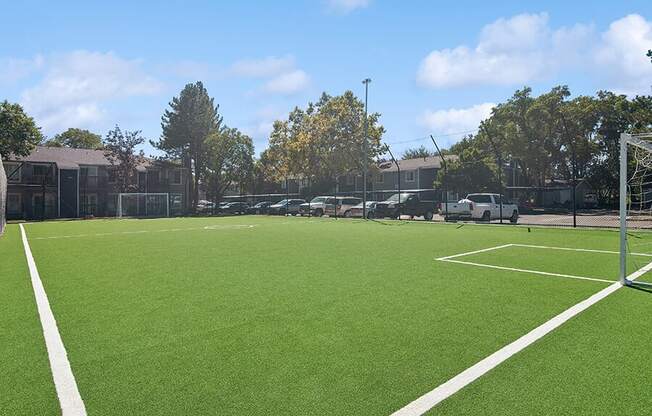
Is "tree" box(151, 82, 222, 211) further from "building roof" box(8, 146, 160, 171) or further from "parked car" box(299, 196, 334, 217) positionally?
"parked car" box(299, 196, 334, 217)

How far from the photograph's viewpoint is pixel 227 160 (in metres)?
53.4

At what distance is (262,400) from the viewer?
3037 millimetres

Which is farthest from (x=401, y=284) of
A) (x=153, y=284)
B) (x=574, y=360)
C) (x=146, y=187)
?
(x=146, y=187)

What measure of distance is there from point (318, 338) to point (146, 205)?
4015 cm

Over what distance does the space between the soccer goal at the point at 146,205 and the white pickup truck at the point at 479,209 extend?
26.1 metres

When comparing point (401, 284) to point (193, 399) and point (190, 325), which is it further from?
point (193, 399)

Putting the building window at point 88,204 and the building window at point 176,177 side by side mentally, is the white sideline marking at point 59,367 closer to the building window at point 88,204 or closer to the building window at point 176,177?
the building window at point 88,204

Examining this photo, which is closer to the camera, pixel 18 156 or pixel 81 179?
pixel 18 156

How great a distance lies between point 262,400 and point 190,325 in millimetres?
1996

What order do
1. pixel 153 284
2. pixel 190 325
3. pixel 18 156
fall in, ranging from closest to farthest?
pixel 190 325, pixel 153 284, pixel 18 156

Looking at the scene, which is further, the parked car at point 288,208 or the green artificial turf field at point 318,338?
the parked car at point 288,208

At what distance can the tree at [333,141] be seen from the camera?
138ft

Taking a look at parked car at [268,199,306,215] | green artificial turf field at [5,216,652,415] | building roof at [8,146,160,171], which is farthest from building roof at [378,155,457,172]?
green artificial turf field at [5,216,652,415]

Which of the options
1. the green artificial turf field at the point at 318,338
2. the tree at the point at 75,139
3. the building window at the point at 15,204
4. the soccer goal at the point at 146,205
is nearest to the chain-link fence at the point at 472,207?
the soccer goal at the point at 146,205
